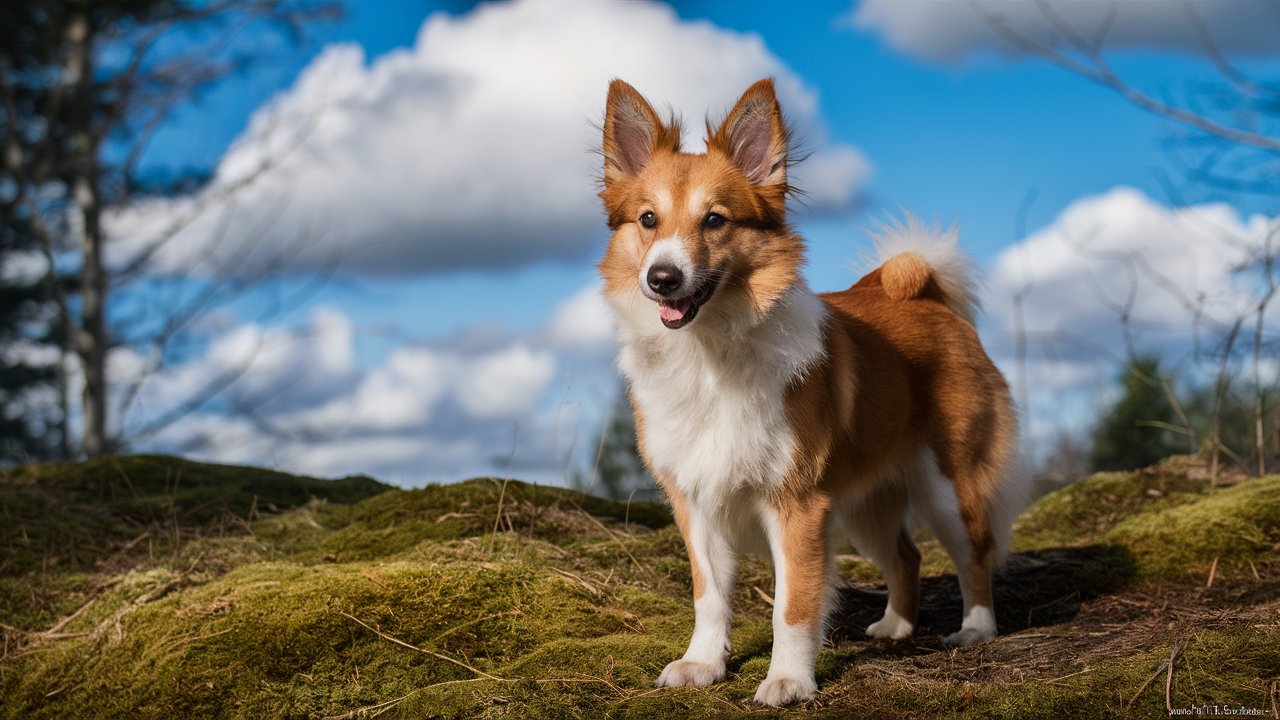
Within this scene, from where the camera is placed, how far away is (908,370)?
16.3 ft

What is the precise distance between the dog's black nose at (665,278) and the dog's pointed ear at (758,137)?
0.85m

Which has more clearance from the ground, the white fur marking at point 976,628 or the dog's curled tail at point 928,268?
the dog's curled tail at point 928,268

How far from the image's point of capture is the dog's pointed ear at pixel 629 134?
438 centimetres

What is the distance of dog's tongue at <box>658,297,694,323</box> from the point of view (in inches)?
150

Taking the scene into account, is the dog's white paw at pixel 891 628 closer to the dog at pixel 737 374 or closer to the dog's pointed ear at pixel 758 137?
the dog at pixel 737 374

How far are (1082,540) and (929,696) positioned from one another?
3.43 m

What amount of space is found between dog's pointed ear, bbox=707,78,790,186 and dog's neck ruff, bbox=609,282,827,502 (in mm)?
565

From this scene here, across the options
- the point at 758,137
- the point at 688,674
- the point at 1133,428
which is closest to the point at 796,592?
the point at 688,674

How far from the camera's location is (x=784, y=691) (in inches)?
142

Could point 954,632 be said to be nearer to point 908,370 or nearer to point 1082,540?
point 908,370

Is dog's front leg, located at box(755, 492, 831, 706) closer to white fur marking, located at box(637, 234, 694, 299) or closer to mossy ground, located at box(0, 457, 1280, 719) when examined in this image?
mossy ground, located at box(0, 457, 1280, 719)

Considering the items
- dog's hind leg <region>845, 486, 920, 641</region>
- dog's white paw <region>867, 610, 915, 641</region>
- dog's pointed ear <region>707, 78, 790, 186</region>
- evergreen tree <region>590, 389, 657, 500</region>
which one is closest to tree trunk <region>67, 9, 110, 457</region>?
evergreen tree <region>590, 389, 657, 500</region>

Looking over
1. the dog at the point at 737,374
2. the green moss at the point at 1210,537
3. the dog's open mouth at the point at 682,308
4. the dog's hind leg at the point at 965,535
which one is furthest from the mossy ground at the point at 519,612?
the dog's open mouth at the point at 682,308

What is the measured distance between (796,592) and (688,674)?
1.69 feet
